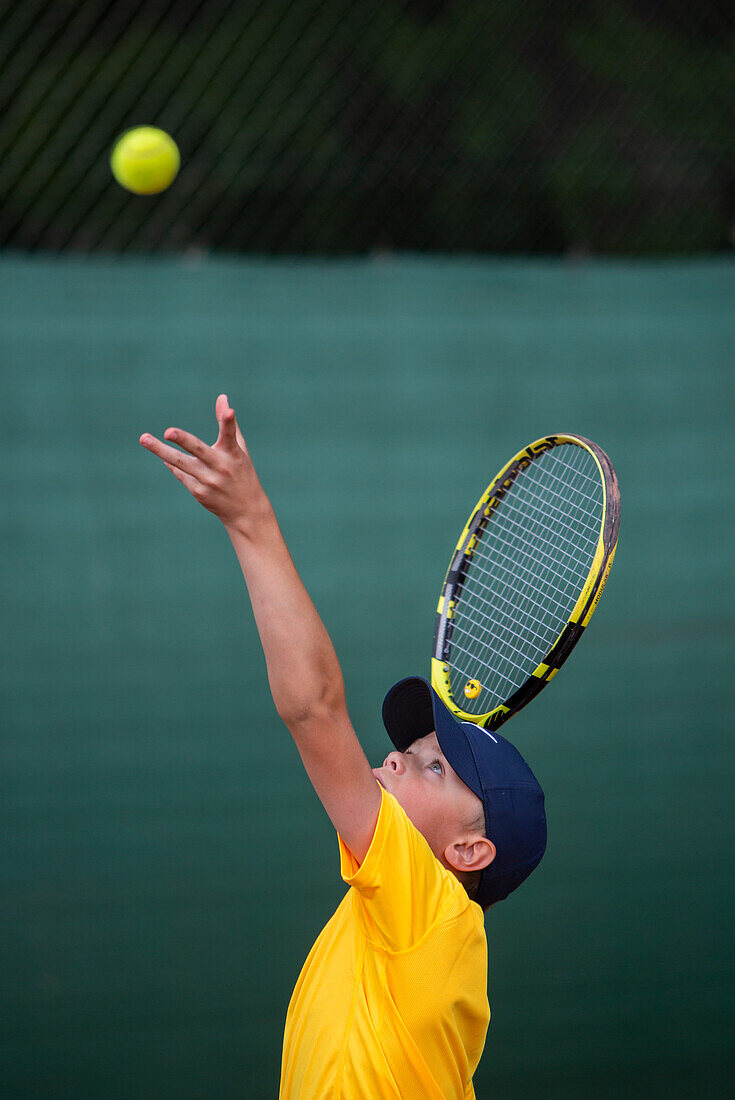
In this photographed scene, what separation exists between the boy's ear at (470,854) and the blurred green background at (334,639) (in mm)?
1475

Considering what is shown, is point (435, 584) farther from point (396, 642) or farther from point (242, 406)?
point (242, 406)

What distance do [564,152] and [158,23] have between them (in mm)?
1195

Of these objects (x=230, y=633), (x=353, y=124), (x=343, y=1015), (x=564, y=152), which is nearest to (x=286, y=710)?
(x=343, y=1015)

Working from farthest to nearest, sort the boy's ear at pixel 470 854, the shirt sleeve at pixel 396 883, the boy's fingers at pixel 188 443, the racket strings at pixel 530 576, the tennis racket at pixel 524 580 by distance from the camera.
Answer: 1. the racket strings at pixel 530 576
2. the tennis racket at pixel 524 580
3. the boy's ear at pixel 470 854
4. the shirt sleeve at pixel 396 883
5. the boy's fingers at pixel 188 443

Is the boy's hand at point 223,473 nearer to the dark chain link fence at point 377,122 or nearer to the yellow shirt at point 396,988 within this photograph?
the yellow shirt at point 396,988

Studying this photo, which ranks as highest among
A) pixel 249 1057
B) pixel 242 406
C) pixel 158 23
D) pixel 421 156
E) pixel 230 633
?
pixel 158 23

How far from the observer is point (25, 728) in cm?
295

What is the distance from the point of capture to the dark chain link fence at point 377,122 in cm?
296

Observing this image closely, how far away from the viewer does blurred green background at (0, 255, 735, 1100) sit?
2959mm

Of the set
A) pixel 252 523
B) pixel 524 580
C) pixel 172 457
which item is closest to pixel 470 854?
pixel 252 523

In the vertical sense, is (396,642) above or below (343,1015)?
above

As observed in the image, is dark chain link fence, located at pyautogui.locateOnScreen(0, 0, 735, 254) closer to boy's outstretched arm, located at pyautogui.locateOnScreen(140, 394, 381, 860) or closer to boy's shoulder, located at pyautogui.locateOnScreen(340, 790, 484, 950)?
boy's outstretched arm, located at pyautogui.locateOnScreen(140, 394, 381, 860)

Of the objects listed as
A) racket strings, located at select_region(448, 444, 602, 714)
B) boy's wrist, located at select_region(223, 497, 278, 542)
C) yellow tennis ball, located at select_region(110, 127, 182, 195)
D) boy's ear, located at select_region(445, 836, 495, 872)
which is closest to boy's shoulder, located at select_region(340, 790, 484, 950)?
boy's ear, located at select_region(445, 836, 495, 872)

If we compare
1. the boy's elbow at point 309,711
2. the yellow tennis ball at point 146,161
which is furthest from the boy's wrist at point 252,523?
the yellow tennis ball at point 146,161
